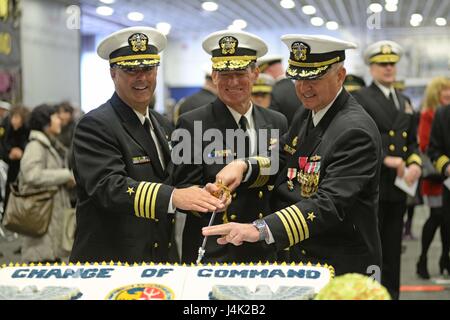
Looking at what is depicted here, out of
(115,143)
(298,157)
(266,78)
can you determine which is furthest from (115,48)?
(266,78)

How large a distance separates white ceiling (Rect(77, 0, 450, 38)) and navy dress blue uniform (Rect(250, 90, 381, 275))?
7289mm

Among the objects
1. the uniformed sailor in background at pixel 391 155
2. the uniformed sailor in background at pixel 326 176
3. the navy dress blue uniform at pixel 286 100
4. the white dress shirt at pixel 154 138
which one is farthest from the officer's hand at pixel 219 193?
the navy dress blue uniform at pixel 286 100

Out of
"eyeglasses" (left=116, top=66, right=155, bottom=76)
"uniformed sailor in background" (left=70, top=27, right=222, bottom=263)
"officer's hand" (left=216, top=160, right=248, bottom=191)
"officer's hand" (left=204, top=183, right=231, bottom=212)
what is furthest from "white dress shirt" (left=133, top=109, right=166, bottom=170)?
"officer's hand" (left=204, top=183, right=231, bottom=212)

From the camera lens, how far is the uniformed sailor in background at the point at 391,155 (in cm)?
416

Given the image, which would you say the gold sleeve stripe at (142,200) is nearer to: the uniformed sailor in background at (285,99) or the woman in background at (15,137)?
the uniformed sailor in background at (285,99)

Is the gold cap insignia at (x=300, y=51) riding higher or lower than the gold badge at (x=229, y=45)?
lower

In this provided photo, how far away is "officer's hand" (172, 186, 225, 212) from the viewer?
1.98 meters

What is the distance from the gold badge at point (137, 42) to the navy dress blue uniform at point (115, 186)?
0.63ft

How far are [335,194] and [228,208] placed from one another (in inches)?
25.2

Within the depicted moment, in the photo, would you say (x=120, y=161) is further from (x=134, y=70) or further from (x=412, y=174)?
(x=412, y=174)

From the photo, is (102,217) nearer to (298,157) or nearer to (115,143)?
(115,143)

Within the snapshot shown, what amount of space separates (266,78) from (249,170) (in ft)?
8.02

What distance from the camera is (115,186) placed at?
2.13m
